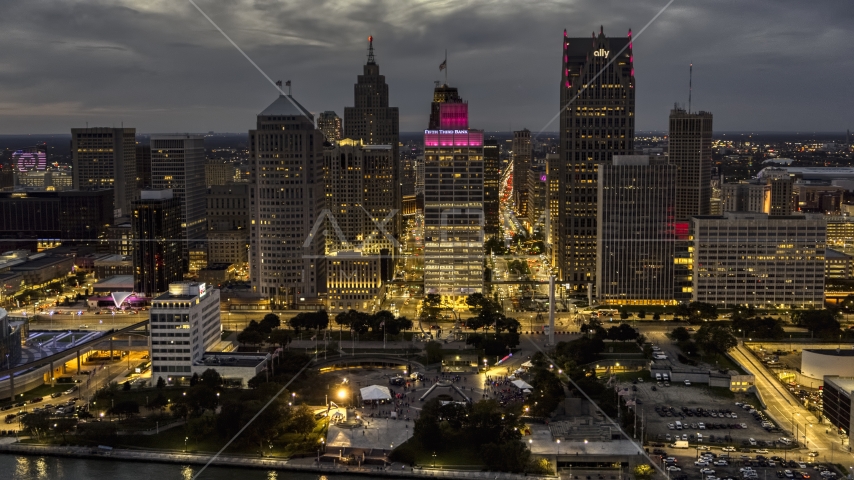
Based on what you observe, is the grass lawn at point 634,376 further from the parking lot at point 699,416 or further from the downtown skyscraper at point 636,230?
the downtown skyscraper at point 636,230

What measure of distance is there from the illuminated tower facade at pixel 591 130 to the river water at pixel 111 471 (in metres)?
37.7

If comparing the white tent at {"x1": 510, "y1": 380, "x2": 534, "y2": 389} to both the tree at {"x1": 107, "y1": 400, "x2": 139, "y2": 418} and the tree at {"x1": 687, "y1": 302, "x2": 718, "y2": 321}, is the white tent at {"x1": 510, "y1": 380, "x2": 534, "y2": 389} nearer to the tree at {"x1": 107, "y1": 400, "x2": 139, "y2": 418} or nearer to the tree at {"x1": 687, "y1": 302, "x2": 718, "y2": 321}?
the tree at {"x1": 107, "y1": 400, "x2": 139, "y2": 418}

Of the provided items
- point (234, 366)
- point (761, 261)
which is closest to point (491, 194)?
point (761, 261)

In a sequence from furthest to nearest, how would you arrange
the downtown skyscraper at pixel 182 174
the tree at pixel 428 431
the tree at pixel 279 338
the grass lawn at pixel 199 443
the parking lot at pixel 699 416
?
the downtown skyscraper at pixel 182 174, the tree at pixel 279 338, the parking lot at pixel 699 416, the grass lawn at pixel 199 443, the tree at pixel 428 431

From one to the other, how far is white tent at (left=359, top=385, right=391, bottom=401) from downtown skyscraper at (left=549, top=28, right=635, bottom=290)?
29.2 meters

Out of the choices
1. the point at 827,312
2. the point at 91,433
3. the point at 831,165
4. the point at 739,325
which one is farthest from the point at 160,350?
the point at 831,165

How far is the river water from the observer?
35.4 metres

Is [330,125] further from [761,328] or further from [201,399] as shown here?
[201,399]

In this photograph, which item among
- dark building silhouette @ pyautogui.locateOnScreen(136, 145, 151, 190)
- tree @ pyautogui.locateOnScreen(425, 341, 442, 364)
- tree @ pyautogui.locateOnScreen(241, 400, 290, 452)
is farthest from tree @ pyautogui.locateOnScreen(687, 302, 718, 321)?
dark building silhouette @ pyautogui.locateOnScreen(136, 145, 151, 190)

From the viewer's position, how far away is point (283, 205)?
63.8m

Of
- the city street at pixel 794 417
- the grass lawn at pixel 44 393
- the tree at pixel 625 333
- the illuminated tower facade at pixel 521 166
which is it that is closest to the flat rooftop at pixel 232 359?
the grass lawn at pixel 44 393

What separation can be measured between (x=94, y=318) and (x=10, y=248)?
29.8 meters

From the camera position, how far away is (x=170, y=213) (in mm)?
68938

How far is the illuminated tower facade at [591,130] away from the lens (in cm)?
6875
